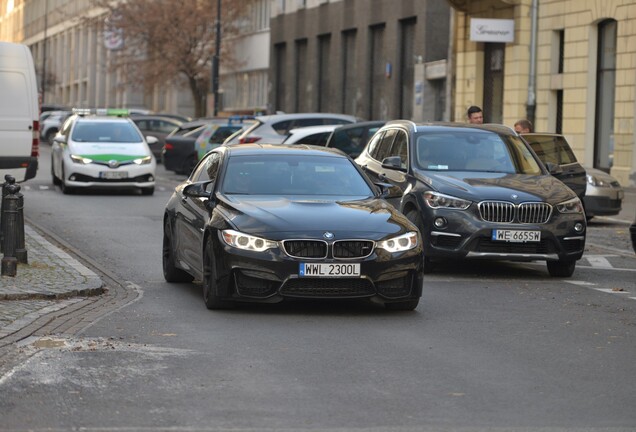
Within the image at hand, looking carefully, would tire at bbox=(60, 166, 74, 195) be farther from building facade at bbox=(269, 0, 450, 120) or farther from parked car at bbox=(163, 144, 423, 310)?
building facade at bbox=(269, 0, 450, 120)

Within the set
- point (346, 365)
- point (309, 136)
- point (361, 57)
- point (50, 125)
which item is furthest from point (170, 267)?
point (50, 125)

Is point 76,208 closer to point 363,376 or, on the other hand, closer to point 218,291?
point 218,291

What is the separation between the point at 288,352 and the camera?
9750mm

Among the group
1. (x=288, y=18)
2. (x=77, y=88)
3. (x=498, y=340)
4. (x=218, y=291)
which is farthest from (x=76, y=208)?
(x=77, y=88)

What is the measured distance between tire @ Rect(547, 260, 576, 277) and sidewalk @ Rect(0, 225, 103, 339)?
4.59m

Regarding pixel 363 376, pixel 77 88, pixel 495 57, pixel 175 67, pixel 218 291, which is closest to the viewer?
pixel 363 376

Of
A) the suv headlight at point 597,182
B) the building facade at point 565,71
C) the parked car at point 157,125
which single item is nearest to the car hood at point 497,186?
the suv headlight at point 597,182

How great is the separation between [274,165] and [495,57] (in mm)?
29978

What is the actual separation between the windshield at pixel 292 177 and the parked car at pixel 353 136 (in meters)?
13.1

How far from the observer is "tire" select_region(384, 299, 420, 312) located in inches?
475

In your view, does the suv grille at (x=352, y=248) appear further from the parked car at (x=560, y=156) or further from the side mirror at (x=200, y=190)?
the parked car at (x=560, y=156)

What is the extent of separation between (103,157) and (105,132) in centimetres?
130

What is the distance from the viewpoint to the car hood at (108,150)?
29250mm

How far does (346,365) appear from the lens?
9.23 metres
